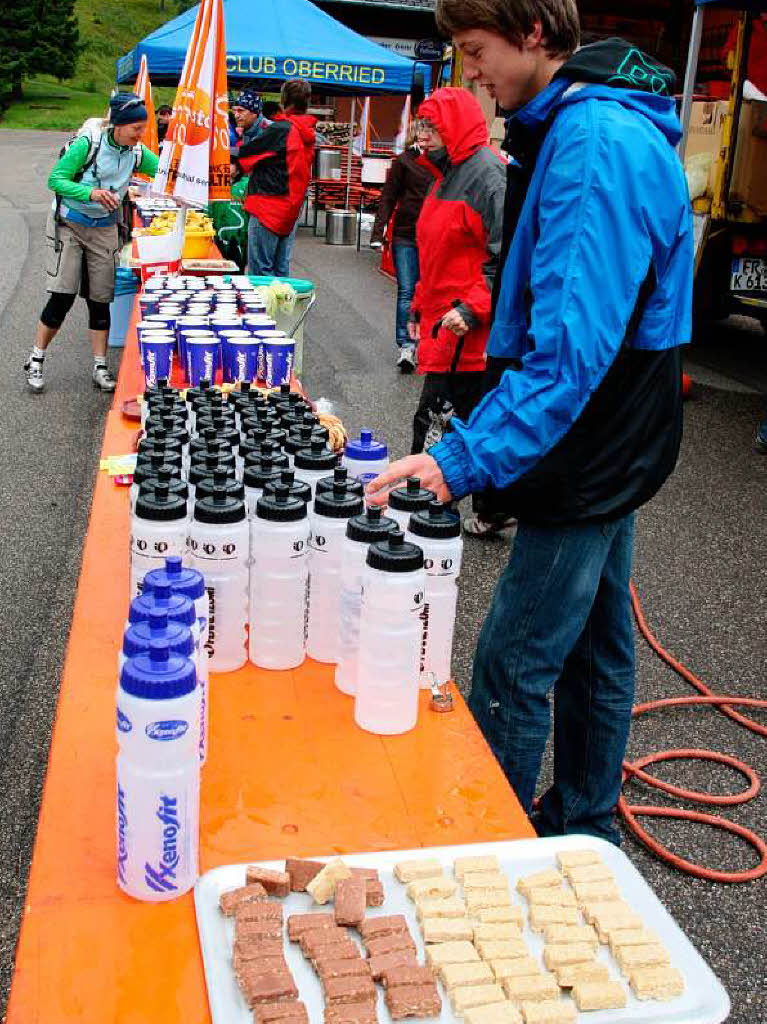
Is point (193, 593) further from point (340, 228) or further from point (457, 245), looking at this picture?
point (340, 228)

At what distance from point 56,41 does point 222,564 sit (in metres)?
63.4

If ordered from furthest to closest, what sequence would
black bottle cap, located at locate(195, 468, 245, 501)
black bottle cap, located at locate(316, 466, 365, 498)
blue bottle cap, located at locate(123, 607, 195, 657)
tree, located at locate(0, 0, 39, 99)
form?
tree, located at locate(0, 0, 39, 99) < black bottle cap, located at locate(316, 466, 365, 498) < black bottle cap, located at locate(195, 468, 245, 501) < blue bottle cap, located at locate(123, 607, 195, 657)

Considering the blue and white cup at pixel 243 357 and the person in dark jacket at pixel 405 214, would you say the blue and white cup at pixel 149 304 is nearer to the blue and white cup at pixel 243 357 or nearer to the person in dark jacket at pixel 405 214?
the blue and white cup at pixel 243 357

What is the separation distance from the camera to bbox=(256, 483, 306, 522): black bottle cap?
1.99 metres

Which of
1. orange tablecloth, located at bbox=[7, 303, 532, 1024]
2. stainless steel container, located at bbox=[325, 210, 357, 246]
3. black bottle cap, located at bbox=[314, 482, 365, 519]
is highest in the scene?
black bottle cap, located at bbox=[314, 482, 365, 519]

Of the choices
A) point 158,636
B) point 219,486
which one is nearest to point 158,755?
point 158,636

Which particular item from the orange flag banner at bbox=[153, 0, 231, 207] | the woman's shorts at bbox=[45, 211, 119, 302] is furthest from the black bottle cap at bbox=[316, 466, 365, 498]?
the woman's shorts at bbox=[45, 211, 119, 302]

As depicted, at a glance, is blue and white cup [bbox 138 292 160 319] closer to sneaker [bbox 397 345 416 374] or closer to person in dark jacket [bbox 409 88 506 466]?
person in dark jacket [bbox 409 88 506 466]

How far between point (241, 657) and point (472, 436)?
0.69 m

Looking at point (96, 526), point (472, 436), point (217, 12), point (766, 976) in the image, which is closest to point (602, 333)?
point (472, 436)

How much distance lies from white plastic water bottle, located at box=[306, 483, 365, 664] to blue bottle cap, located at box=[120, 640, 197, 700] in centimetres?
73

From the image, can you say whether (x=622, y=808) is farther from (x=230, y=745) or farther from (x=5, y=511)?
(x=5, y=511)

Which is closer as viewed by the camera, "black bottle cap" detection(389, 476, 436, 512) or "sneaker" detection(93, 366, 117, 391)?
"black bottle cap" detection(389, 476, 436, 512)

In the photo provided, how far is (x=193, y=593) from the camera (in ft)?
5.63
